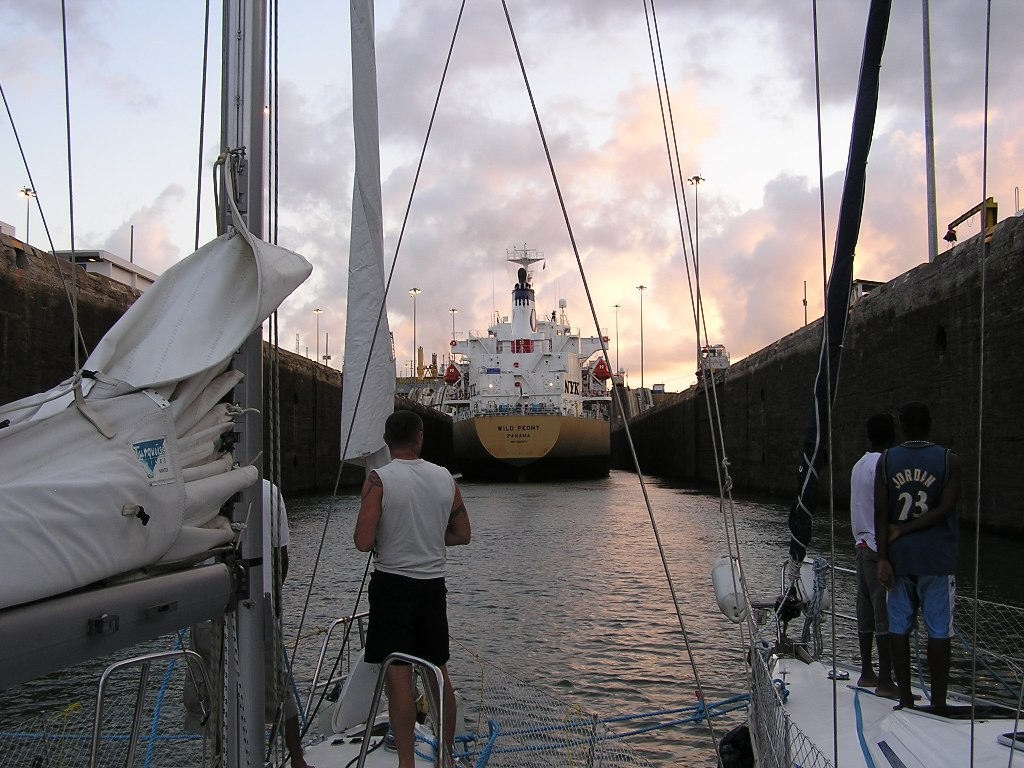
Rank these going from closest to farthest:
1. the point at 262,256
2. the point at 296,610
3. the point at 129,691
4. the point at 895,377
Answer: the point at 262,256
the point at 129,691
the point at 296,610
the point at 895,377

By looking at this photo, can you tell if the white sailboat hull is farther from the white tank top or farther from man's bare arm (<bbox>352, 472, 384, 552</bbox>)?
man's bare arm (<bbox>352, 472, 384, 552</bbox>)

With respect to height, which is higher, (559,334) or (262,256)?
(559,334)

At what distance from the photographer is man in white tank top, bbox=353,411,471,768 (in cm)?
291

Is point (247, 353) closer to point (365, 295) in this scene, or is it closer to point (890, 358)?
point (365, 295)

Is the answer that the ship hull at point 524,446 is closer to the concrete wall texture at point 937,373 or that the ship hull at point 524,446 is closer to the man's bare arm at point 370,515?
the concrete wall texture at point 937,373

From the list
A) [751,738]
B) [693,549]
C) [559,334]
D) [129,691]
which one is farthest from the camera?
[559,334]

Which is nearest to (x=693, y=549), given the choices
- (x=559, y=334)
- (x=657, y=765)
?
(x=657, y=765)

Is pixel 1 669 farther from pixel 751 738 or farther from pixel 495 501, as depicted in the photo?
pixel 495 501

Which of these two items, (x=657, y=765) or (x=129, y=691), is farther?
(x=129, y=691)

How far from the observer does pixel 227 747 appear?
2.38 metres

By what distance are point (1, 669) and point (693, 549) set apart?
12796 millimetres

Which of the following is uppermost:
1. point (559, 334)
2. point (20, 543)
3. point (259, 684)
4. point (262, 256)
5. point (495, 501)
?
point (559, 334)

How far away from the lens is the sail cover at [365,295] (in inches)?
127

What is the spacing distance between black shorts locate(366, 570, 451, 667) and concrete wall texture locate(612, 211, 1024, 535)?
2.55 metres
